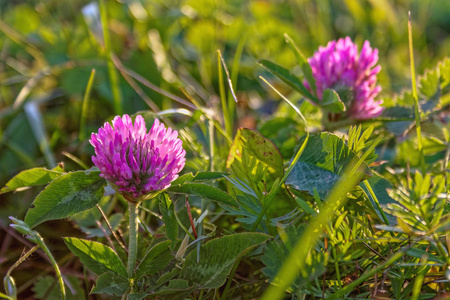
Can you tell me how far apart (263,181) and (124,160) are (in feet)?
0.91

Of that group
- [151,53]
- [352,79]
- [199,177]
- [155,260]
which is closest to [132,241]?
[155,260]

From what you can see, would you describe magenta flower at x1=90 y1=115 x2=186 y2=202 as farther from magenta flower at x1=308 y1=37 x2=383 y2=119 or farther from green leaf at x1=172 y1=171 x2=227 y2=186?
magenta flower at x1=308 y1=37 x2=383 y2=119

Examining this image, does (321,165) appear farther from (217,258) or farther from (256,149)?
(217,258)

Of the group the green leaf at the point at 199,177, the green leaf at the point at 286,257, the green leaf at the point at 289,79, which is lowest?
the green leaf at the point at 286,257

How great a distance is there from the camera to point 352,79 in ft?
3.63

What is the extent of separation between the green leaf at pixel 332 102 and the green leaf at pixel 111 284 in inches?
22.1

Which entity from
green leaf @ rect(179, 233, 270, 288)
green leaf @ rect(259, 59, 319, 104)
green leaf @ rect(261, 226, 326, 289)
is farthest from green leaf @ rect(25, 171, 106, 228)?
green leaf @ rect(259, 59, 319, 104)

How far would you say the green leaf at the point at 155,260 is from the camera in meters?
0.78

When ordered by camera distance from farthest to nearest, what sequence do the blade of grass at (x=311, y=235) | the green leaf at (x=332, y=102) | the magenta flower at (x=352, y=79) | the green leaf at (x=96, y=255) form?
the magenta flower at (x=352, y=79)
the green leaf at (x=332, y=102)
the green leaf at (x=96, y=255)
the blade of grass at (x=311, y=235)

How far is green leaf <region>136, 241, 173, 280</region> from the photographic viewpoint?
778 millimetres

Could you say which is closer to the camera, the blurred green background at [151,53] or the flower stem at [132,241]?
the flower stem at [132,241]

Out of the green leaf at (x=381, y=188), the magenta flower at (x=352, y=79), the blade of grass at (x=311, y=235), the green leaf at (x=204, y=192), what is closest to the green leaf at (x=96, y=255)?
→ the green leaf at (x=204, y=192)

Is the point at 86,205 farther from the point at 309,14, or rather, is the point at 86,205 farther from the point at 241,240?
the point at 309,14

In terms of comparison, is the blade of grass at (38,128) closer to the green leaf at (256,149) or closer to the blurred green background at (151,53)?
the blurred green background at (151,53)
